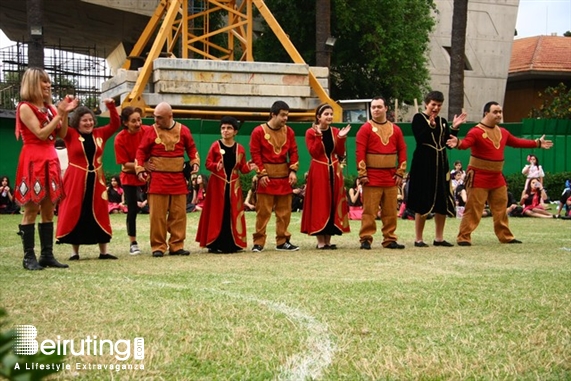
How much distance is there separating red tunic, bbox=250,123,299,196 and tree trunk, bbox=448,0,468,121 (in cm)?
1508

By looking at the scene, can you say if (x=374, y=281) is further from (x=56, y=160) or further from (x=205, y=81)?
(x=205, y=81)

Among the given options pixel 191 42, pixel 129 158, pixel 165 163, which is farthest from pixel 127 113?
pixel 191 42

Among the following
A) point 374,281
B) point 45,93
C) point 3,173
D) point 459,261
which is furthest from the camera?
point 3,173

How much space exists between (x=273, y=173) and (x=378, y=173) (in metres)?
1.38

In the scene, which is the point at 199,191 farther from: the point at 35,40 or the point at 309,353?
the point at 309,353

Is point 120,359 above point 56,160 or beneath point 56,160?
beneath

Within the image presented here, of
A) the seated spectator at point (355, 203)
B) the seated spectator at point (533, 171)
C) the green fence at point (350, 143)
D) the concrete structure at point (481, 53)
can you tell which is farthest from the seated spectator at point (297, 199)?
the concrete structure at point (481, 53)

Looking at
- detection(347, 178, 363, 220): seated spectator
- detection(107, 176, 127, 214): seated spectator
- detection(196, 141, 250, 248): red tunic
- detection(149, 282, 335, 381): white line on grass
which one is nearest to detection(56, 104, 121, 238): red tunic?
detection(196, 141, 250, 248): red tunic

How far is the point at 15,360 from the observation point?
4.13 feet

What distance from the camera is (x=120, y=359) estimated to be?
3945 millimetres

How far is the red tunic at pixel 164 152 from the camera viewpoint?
10.2m

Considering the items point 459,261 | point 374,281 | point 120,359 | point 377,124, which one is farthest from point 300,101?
point 120,359

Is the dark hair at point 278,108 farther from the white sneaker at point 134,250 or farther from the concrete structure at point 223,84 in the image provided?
the concrete structure at point 223,84

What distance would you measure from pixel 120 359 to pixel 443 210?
25.7 feet
